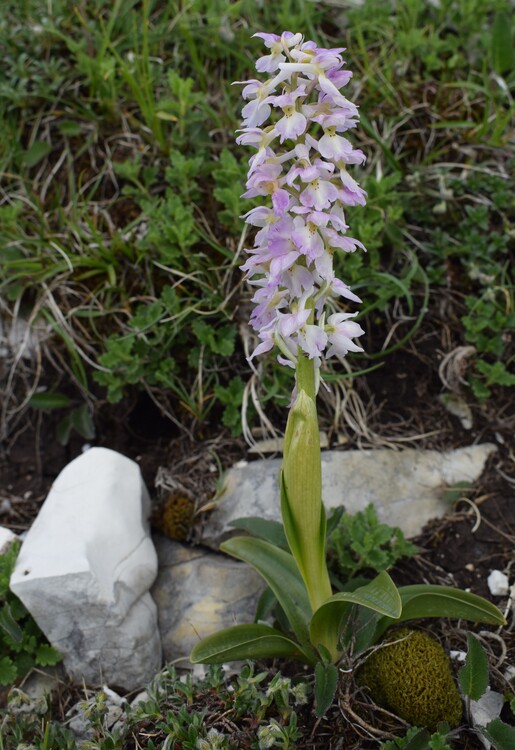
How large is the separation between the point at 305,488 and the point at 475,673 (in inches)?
27.3

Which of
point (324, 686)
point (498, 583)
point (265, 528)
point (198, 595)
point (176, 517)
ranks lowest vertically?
point (198, 595)

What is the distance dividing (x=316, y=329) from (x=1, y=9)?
10.7ft

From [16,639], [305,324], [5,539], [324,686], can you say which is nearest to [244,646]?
[324,686]

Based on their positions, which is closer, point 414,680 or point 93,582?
point 414,680

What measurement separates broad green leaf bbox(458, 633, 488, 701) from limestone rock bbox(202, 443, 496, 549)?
0.82 metres

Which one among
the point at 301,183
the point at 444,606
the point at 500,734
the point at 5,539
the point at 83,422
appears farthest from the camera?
the point at 83,422

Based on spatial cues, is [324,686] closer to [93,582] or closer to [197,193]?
[93,582]

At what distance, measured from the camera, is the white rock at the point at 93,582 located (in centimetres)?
255

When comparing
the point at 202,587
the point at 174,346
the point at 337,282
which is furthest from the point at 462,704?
the point at 174,346

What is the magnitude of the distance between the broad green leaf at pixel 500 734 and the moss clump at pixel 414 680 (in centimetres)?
18

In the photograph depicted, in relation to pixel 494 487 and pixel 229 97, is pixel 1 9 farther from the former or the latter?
pixel 494 487

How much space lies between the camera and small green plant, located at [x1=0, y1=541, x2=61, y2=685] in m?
2.55

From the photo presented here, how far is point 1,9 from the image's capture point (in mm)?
4125

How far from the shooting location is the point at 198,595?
287 centimetres
